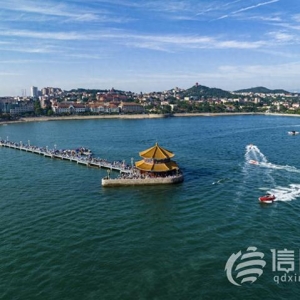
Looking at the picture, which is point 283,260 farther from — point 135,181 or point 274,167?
point 274,167

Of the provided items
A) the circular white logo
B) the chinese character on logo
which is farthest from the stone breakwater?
the chinese character on logo

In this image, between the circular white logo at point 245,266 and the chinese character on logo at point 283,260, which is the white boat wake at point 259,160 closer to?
the chinese character on logo at point 283,260

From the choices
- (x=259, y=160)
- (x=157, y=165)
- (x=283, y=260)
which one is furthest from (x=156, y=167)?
(x=259, y=160)

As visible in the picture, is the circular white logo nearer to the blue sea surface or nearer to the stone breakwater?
the blue sea surface

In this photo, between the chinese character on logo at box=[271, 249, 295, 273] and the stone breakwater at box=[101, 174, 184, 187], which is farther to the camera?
the stone breakwater at box=[101, 174, 184, 187]

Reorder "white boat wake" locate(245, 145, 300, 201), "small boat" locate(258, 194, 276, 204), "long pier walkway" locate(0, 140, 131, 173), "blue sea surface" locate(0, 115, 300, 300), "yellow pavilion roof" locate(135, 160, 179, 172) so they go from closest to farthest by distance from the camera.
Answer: "blue sea surface" locate(0, 115, 300, 300) → "small boat" locate(258, 194, 276, 204) → "white boat wake" locate(245, 145, 300, 201) → "yellow pavilion roof" locate(135, 160, 179, 172) → "long pier walkway" locate(0, 140, 131, 173)

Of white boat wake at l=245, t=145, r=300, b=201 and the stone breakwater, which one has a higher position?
the stone breakwater

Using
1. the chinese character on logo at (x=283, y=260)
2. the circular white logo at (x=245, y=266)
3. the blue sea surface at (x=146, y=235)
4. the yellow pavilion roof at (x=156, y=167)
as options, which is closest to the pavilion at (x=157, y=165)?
the yellow pavilion roof at (x=156, y=167)
